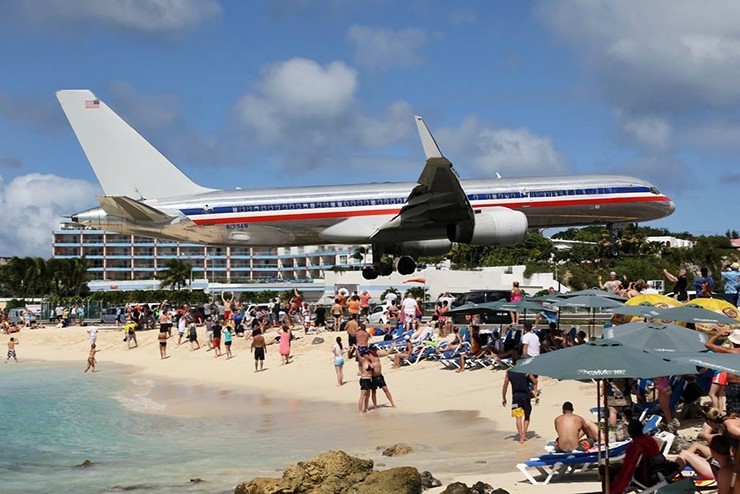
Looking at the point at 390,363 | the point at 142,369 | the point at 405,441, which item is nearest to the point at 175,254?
the point at 142,369

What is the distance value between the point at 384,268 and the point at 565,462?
866 inches

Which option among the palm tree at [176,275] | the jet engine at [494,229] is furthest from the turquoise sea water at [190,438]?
the palm tree at [176,275]

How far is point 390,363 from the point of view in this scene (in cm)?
2730

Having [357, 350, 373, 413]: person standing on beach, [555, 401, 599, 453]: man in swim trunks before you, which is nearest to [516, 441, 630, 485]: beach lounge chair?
[555, 401, 599, 453]: man in swim trunks

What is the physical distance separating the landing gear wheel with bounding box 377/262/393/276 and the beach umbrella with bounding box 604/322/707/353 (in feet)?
64.6

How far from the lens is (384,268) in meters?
33.9

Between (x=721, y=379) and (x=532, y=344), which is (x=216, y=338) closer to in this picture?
(x=532, y=344)

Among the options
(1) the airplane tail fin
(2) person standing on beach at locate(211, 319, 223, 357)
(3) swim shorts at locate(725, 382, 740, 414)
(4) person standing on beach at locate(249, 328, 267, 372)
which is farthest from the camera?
(2) person standing on beach at locate(211, 319, 223, 357)

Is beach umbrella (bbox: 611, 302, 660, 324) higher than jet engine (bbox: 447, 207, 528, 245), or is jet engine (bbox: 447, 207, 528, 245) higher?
jet engine (bbox: 447, 207, 528, 245)

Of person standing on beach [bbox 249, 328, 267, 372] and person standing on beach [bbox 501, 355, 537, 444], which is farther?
person standing on beach [bbox 249, 328, 267, 372]

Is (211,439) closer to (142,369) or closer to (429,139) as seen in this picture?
(429,139)

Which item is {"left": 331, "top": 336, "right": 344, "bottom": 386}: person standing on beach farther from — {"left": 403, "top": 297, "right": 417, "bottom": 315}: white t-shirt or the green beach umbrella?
the green beach umbrella

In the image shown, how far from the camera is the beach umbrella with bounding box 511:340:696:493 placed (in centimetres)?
974

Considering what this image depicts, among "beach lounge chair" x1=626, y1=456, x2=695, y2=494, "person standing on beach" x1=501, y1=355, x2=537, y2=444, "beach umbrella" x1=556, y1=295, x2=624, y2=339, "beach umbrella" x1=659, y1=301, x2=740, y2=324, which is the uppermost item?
"beach umbrella" x1=556, y1=295, x2=624, y2=339
